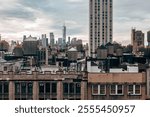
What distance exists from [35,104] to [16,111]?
408 millimetres

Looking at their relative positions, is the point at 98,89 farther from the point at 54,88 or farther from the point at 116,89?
the point at 54,88

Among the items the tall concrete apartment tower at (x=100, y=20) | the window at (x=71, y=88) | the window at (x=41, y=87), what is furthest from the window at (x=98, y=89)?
the tall concrete apartment tower at (x=100, y=20)

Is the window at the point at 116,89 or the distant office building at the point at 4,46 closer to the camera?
the window at the point at 116,89

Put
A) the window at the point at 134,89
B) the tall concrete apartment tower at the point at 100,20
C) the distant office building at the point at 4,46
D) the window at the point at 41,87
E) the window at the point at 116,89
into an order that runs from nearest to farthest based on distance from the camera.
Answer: the window at the point at 116,89 < the window at the point at 134,89 < the window at the point at 41,87 < the distant office building at the point at 4,46 < the tall concrete apartment tower at the point at 100,20

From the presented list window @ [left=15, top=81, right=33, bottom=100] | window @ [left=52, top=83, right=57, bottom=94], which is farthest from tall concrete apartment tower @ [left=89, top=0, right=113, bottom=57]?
window @ [left=15, top=81, right=33, bottom=100]

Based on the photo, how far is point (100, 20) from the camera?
125 meters

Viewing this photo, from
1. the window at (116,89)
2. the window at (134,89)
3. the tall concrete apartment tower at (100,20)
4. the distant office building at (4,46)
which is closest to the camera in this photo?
the window at (116,89)

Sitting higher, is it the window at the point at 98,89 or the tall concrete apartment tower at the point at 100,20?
the tall concrete apartment tower at the point at 100,20

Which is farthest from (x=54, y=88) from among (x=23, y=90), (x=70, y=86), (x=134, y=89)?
(x=134, y=89)

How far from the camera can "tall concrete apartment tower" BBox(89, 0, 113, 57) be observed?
383 feet

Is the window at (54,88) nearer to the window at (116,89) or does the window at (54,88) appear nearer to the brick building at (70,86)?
the brick building at (70,86)

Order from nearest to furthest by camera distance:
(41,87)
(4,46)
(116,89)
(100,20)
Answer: (116,89) → (41,87) → (4,46) → (100,20)

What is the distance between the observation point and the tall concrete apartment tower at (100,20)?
117 m

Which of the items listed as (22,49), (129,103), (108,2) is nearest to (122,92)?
(129,103)
